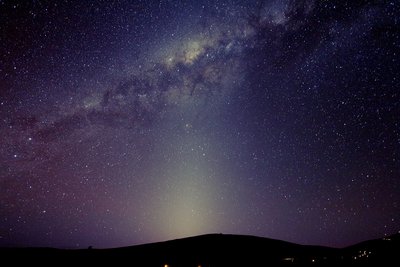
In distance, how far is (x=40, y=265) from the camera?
2906 centimetres

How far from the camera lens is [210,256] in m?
30.9

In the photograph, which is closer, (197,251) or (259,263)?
(259,263)

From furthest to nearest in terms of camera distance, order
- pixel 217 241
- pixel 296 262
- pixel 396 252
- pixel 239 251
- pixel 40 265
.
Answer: pixel 217 241, pixel 239 251, pixel 40 265, pixel 396 252, pixel 296 262

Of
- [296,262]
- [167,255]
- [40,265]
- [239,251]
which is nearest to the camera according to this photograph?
[296,262]

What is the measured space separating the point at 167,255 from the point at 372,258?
18368mm

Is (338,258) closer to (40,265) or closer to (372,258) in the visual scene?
(372,258)

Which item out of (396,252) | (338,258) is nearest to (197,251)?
(338,258)

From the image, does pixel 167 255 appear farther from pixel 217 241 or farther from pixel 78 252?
pixel 78 252

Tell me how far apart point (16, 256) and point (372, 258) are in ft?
115

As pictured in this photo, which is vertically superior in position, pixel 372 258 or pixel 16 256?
pixel 16 256

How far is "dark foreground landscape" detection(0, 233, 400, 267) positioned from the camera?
2571cm

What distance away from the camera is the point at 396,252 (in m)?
27.3

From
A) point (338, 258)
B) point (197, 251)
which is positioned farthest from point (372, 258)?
point (197, 251)

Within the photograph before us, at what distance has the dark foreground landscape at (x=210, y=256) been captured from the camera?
25.7 metres
